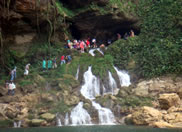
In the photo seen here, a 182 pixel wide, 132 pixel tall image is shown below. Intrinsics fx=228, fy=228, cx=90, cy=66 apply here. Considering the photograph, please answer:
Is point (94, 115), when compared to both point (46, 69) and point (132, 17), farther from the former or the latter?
point (132, 17)

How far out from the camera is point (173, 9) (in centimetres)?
2105

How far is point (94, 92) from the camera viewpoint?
56.0ft

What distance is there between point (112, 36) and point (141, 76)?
974cm

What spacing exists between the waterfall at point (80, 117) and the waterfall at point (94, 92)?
30.5 inches

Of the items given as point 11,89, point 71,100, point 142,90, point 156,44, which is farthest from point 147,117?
point 156,44

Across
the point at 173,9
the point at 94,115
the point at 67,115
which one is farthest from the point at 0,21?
the point at 173,9

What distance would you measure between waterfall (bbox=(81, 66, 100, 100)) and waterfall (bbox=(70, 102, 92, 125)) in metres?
2.20

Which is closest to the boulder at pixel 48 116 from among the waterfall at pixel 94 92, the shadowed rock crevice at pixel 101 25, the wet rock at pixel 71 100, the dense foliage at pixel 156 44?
the wet rock at pixel 71 100

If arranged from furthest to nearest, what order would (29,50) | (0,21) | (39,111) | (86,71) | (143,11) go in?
1. (143,11)
2. (29,50)
3. (86,71)
4. (0,21)
5. (39,111)

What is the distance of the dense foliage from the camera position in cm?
1795

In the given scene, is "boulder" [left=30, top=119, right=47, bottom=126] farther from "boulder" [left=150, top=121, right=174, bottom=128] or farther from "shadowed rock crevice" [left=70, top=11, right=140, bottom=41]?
"shadowed rock crevice" [left=70, top=11, right=140, bottom=41]

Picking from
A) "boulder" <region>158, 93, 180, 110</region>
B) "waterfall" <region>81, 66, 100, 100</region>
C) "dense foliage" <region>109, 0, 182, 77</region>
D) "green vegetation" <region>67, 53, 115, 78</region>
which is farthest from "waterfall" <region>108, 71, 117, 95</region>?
"boulder" <region>158, 93, 180, 110</region>

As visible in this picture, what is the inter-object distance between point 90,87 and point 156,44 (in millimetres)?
7268

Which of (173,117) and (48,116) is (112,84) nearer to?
(48,116)
